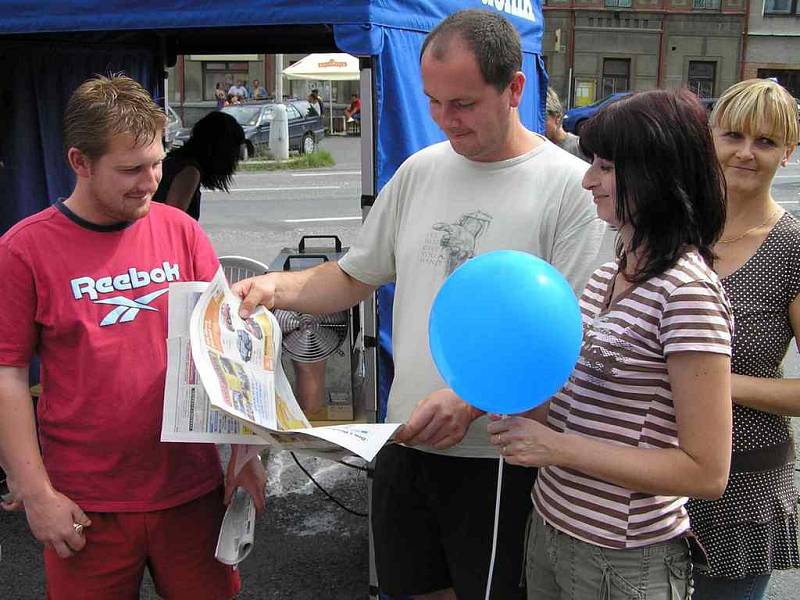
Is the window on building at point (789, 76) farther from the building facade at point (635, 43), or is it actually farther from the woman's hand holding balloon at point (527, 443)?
the woman's hand holding balloon at point (527, 443)

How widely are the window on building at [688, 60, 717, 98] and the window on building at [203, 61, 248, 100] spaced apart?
61.1 ft

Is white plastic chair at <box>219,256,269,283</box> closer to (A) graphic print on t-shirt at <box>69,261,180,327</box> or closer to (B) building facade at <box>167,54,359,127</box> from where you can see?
(A) graphic print on t-shirt at <box>69,261,180,327</box>

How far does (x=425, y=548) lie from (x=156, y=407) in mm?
792

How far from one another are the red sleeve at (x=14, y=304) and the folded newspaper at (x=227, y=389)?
13.2 inches

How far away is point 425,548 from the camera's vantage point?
213 centimetres

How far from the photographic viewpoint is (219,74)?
31.3 metres

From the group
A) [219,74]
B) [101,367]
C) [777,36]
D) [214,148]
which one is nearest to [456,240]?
[101,367]

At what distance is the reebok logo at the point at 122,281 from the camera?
1917 mm

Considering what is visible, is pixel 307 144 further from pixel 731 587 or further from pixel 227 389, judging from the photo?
pixel 731 587

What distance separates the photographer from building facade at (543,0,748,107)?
32.8 meters

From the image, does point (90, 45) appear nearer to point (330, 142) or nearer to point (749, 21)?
point (330, 142)

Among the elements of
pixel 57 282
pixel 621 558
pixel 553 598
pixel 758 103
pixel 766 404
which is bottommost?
pixel 553 598

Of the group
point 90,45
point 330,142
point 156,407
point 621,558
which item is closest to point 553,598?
point 621,558

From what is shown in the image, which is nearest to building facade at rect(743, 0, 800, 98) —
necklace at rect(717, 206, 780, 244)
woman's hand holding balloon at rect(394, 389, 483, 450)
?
necklace at rect(717, 206, 780, 244)
